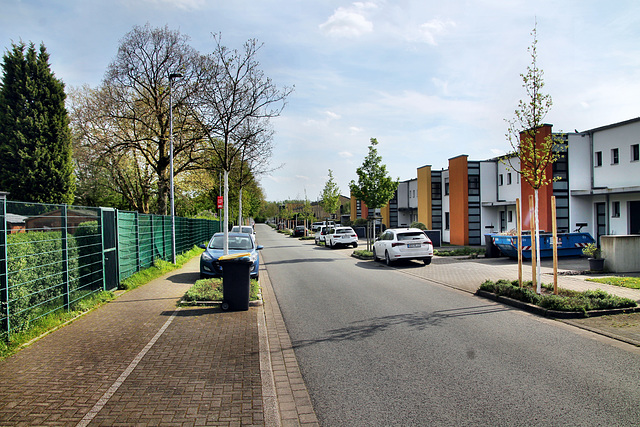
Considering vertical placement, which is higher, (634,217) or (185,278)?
(634,217)

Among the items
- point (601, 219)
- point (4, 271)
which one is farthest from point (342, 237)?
point (4, 271)

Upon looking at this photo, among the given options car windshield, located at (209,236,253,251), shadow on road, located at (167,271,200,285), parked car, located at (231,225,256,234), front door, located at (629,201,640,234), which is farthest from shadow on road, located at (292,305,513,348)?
front door, located at (629,201,640,234)

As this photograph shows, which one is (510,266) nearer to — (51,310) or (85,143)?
(51,310)

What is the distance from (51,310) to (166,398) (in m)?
4.42

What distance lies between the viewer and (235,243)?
15188 millimetres

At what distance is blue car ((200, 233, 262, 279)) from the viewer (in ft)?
43.5

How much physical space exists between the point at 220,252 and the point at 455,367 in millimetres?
9923

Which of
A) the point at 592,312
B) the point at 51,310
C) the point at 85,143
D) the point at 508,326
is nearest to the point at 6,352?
the point at 51,310

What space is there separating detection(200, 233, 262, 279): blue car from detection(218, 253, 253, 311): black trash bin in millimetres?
3075

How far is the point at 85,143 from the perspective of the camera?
86.9 feet

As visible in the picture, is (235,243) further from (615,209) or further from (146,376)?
(615,209)

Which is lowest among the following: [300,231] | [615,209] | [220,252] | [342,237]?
[300,231]

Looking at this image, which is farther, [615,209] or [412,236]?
[615,209]

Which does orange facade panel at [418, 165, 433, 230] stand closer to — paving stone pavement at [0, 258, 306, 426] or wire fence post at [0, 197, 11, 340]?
paving stone pavement at [0, 258, 306, 426]
